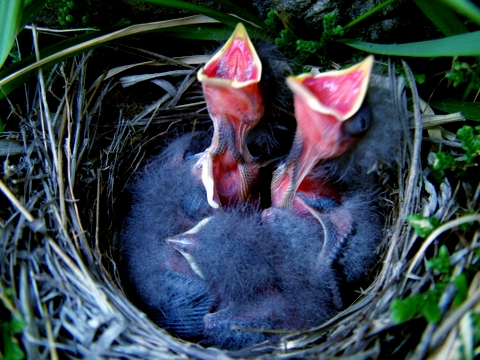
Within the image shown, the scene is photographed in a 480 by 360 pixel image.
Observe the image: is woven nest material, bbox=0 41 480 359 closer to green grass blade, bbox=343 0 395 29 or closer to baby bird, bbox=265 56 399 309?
baby bird, bbox=265 56 399 309

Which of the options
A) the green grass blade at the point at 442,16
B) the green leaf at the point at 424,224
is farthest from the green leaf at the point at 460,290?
the green grass blade at the point at 442,16

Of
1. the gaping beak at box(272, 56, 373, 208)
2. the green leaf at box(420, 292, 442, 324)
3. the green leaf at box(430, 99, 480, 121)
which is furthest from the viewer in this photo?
the green leaf at box(430, 99, 480, 121)

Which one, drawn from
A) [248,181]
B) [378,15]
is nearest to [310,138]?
[248,181]

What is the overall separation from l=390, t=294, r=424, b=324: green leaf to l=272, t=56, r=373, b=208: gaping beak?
0.38 metres

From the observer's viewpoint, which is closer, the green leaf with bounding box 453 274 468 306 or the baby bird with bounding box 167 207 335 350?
the green leaf with bounding box 453 274 468 306

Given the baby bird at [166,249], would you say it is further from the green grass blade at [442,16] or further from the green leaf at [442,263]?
the green grass blade at [442,16]

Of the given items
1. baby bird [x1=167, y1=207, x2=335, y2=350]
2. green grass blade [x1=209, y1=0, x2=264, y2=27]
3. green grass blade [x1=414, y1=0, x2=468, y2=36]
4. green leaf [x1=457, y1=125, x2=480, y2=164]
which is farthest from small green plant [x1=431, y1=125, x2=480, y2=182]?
green grass blade [x1=209, y1=0, x2=264, y2=27]

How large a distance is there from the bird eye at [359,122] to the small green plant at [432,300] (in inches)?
12.2

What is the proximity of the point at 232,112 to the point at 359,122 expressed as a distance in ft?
1.05

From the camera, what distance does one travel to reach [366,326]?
0.88 meters

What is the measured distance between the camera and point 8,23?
3.35 ft

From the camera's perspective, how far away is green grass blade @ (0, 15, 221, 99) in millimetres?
1148

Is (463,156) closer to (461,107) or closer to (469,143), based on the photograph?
(469,143)

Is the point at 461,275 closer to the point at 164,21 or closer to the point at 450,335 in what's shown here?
the point at 450,335
